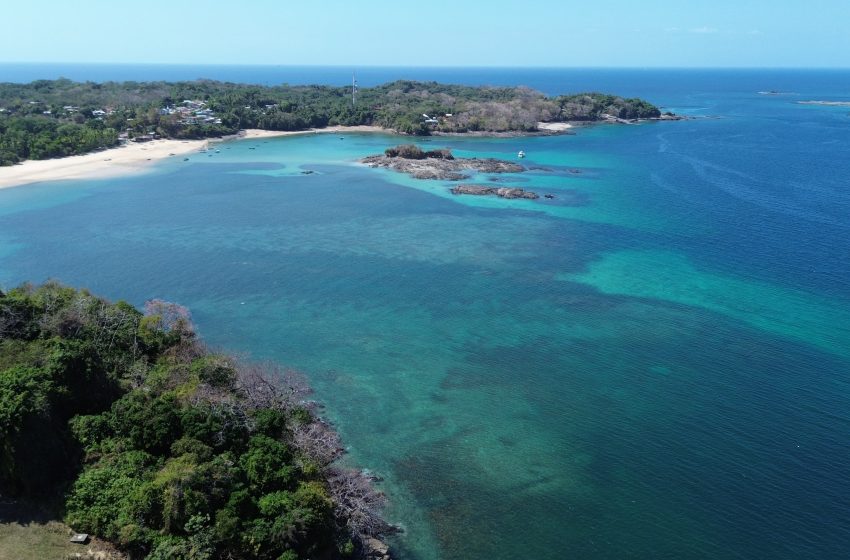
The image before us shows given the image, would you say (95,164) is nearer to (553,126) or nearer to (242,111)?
(242,111)

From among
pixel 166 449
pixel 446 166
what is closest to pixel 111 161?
pixel 446 166

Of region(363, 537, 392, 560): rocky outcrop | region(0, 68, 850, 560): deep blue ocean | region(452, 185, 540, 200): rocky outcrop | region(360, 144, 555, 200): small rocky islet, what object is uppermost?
region(360, 144, 555, 200): small rocky islet

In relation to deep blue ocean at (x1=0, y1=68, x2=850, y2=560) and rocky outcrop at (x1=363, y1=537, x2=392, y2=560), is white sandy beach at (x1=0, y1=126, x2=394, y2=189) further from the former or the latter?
rocky outcrop at (x1=363, y1=537, x2=392, y2=560)

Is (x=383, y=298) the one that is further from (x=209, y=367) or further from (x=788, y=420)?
(x=788, y=420)

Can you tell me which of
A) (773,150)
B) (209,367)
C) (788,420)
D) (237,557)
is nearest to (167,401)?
(209,367)

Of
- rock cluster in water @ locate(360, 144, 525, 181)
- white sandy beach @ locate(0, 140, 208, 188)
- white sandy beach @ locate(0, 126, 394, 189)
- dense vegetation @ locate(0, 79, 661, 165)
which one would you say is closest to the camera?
white sandy beach @ locate(0, 140, 208, 188)

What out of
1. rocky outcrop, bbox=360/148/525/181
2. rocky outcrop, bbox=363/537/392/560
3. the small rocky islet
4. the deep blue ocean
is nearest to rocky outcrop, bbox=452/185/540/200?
the small rocky islet

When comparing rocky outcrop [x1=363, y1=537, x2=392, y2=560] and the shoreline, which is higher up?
the shoreline
